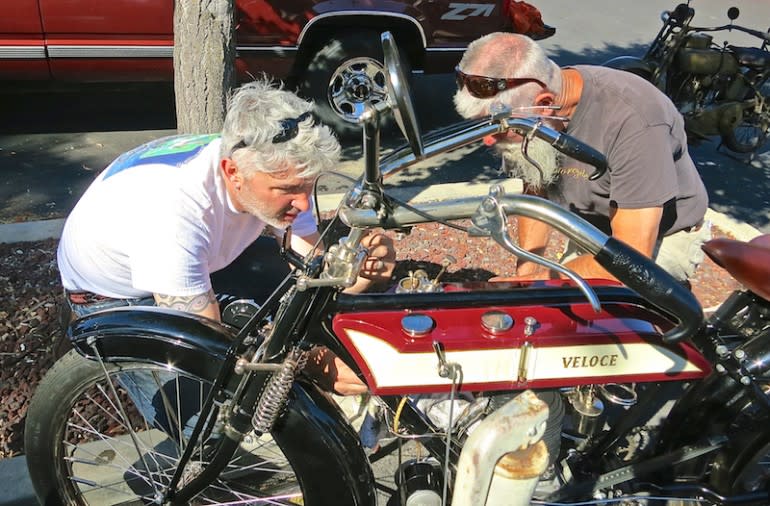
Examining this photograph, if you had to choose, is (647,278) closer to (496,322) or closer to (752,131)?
(496,322)

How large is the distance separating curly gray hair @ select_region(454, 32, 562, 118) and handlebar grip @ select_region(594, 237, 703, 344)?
1.14m

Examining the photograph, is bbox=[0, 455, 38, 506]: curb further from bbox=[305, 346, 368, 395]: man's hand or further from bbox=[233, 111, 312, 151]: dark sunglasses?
bbox=[233, 111, 312, 151]: dark sunglasses

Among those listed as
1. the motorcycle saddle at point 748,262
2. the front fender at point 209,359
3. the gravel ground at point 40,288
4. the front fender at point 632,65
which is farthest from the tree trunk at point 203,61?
the front fender at point 632,65

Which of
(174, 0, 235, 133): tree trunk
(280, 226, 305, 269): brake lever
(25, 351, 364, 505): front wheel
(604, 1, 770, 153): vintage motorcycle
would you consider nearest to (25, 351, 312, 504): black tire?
(25, 351, 364, 505): front wheel

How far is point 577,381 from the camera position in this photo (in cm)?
185

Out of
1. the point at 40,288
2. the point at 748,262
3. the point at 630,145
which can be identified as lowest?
the point at 40,288

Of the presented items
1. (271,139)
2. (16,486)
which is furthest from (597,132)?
(16,486)

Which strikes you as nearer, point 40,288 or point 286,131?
point 286,131

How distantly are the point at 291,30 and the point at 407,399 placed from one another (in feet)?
12.3

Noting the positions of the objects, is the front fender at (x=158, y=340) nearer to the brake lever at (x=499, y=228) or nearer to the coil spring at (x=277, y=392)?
the coil spring at (x=277, y=392)

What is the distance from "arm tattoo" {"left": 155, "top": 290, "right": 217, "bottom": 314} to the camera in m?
2.07

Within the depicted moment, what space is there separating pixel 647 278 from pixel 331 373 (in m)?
1.00

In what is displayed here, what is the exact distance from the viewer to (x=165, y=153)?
2305 mm

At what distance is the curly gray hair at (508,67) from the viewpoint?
7.94 ft
